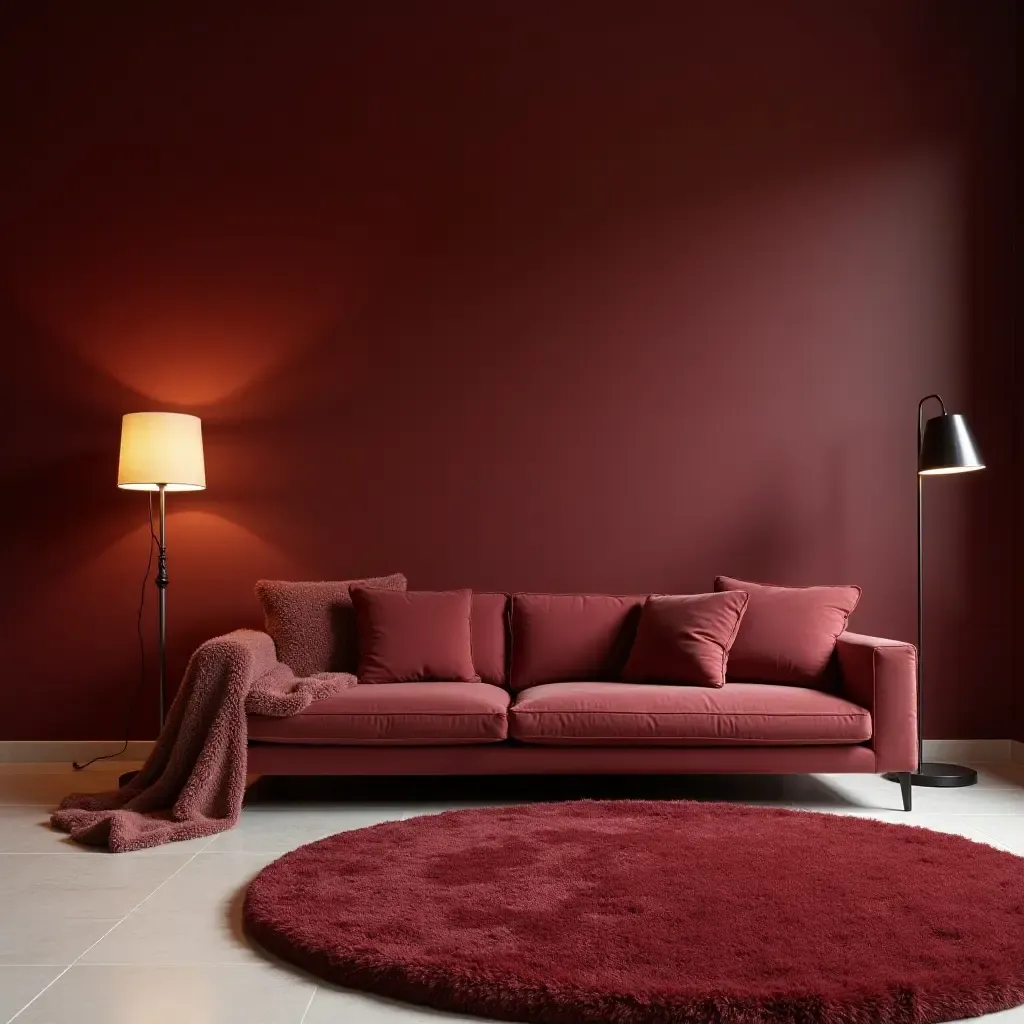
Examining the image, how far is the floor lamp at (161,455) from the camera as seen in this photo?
4.39 metres

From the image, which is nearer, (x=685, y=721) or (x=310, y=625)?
(x=685, y=721)

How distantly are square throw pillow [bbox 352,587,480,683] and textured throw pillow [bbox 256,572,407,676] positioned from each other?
0.12 metres

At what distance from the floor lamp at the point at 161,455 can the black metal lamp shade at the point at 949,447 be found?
3.05 metres

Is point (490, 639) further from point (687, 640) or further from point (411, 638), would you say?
point (687, 640)

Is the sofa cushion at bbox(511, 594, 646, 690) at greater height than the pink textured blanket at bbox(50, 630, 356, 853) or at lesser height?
greater

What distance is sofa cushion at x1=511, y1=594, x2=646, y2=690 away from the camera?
4395 mm

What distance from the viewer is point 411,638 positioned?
13.8ft

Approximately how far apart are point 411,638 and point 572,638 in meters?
0.68

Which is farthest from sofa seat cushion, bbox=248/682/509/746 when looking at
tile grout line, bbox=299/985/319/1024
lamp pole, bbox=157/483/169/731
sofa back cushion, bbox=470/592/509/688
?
tile grout line, bbox=299/985/319/1024

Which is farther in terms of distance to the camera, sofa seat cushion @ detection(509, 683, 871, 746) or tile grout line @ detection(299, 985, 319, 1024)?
sofa seat cushion @ detection(509, 683, 871, 746)

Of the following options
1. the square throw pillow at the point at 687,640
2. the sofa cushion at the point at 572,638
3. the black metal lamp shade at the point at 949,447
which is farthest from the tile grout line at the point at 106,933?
the black metal lamp shade at the point at 949,447

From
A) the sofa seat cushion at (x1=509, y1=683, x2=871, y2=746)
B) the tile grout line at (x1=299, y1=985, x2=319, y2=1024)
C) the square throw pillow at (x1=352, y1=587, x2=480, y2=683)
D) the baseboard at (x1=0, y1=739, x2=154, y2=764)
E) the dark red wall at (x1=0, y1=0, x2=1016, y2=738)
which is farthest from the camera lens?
the dark red wall at (x1=0, y1=0, x2=1016, y2=738)

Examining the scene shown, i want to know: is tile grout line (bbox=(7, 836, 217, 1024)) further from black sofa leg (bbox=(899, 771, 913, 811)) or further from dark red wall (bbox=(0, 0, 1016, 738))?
black sofa leg (bbox=(899, 771, 913, 811))

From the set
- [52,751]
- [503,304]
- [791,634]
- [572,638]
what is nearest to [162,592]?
[52,751]
